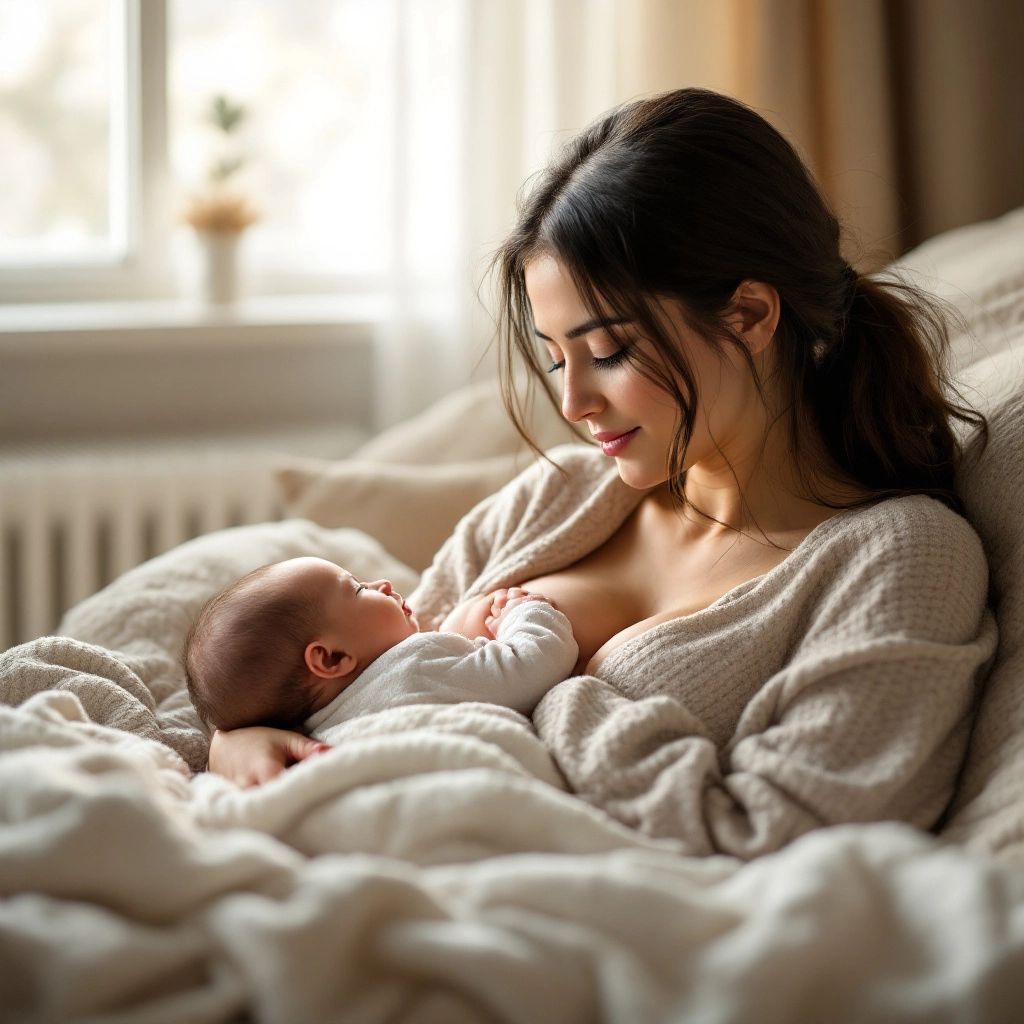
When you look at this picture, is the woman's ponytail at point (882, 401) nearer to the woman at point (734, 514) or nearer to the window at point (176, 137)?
the woman at point (734, 514)

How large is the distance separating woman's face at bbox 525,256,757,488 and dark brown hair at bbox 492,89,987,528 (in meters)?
0.01

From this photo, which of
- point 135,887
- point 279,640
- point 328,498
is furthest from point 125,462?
point 135,887

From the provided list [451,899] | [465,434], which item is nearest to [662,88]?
[465,434]

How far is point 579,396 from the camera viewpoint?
55.1 inches

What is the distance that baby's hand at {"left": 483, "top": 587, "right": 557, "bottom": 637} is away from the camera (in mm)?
1466

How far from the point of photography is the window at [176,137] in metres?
2.74

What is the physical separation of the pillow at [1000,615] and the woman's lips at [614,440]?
38cm

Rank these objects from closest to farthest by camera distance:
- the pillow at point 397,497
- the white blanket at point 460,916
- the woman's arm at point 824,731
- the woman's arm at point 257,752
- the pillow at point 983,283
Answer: the white blanket at point 460,916
the woman's arm at point 824,731
the woman's arm at point 257,752
the pillow at point 983,283
the pillow at point 397,497

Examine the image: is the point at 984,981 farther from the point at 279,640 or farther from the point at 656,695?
the point at 279,640

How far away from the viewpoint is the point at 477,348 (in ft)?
8.85

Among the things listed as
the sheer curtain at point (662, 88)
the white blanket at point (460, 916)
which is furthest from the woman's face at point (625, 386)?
the sheer curtain at point (662, 88)

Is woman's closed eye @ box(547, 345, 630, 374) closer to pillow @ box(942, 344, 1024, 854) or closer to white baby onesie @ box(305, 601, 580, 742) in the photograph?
white baby onesie @ box(305, 601, 580, 742)

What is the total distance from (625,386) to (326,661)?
437 mm

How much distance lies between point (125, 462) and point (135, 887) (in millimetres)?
1826
